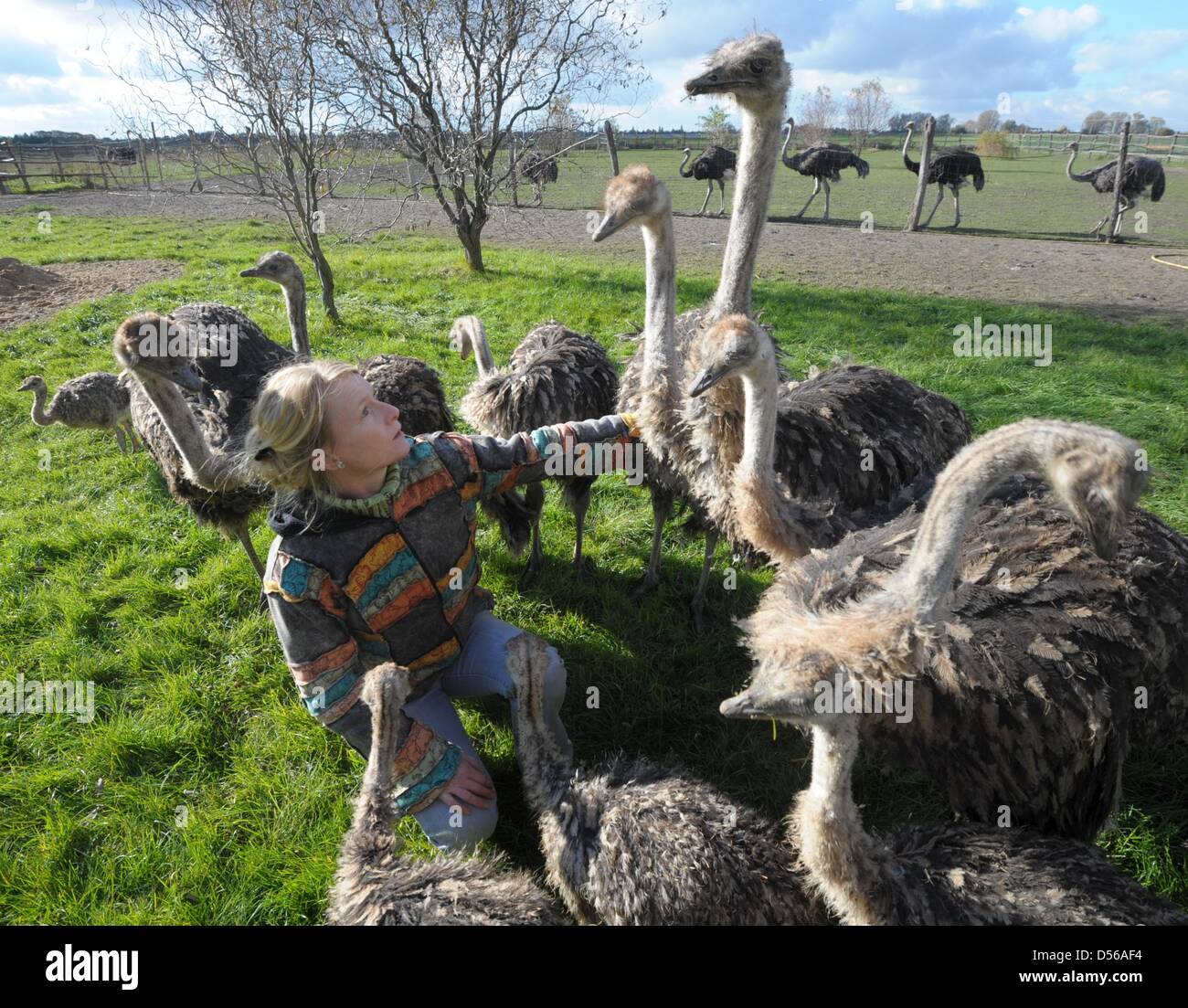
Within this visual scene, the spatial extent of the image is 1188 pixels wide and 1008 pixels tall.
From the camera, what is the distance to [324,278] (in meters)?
9.02

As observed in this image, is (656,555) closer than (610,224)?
No

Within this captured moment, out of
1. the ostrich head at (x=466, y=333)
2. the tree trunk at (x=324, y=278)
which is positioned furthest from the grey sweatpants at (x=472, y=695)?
the tree trunk at (x=324, y=278)

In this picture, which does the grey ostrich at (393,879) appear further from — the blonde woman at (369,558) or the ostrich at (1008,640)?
the ostrich at (1008,640)

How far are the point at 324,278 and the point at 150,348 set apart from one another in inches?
226

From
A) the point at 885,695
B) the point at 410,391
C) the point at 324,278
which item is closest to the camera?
the point at 885,695

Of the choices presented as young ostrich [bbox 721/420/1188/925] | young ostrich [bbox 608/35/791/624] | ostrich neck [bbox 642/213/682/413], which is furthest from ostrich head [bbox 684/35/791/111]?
young ostrich [bbox 721/420/1188/925]

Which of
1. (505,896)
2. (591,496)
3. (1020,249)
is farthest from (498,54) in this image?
(505,896)

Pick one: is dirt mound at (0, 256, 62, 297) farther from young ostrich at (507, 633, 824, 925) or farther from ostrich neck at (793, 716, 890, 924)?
ostrich neck at (793, 716, 890, 924)

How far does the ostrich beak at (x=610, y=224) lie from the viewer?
4.08 meters

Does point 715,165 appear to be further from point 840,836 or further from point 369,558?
point 840,836

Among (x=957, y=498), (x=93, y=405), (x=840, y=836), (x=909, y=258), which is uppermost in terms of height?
(x=909, y=258)

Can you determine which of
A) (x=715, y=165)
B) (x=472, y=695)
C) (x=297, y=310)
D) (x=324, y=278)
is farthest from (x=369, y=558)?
(x=715, y=165)

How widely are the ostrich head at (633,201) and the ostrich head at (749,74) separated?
451 mm
